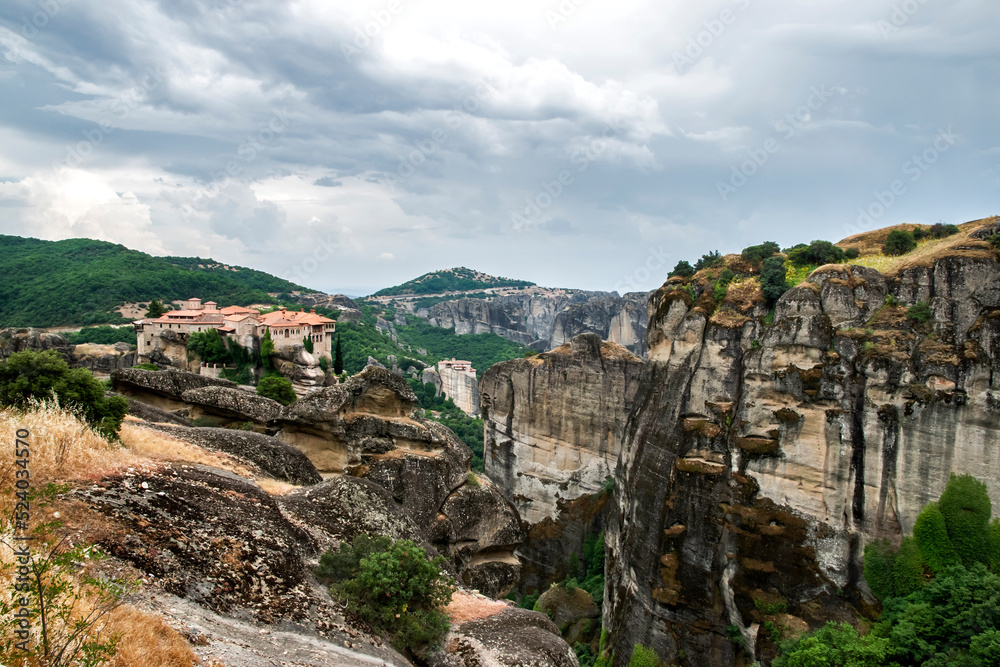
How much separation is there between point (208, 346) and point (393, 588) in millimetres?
36411

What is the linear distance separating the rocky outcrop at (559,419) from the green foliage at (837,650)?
62.9 feet

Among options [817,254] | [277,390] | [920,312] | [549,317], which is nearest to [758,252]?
[817,254]

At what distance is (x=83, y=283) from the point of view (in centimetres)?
7012

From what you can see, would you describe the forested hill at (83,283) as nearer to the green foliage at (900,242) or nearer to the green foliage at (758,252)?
the green foliage at (758,252)

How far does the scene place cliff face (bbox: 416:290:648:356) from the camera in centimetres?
10194

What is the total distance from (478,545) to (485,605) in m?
6.85

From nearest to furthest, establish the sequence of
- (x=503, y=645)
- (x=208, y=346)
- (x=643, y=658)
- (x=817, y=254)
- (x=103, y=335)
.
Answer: (x=503, y=645), (x=643, y=658), (x=817, y=254), (x=208, y=346), (x=103, y=335)

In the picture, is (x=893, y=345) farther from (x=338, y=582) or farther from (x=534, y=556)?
(x=534, y=556)

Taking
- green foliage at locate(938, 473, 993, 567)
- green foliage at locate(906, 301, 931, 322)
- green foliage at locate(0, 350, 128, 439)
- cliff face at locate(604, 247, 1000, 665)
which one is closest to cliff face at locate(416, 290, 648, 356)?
cliff face at locate(604, 247, 1000, 665)

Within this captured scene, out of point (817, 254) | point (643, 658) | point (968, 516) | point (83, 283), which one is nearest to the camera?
point (968, 516)

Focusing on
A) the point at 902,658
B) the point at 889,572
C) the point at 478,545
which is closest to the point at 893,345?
the point at 889,572

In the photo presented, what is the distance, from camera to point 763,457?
67.2ft

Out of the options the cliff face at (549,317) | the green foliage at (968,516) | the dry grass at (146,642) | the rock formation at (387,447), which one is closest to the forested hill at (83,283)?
the rock formation at (387,447)

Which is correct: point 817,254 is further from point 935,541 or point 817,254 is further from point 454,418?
point 454,418
